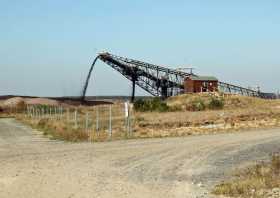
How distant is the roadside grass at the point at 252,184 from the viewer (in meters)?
13.0

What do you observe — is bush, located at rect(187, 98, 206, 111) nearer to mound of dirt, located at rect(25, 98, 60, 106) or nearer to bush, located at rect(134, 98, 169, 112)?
bush, located at rect(134, 98, 169, 112)

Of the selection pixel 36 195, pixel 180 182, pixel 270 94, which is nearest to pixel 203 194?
pixel 180 182

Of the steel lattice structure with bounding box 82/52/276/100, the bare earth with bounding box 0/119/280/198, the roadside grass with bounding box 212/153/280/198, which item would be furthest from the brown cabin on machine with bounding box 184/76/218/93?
the roadside grass with bounding box 212/153/280/198

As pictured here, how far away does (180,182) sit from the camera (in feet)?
49.7

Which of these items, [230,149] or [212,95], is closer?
Result: [230,149]

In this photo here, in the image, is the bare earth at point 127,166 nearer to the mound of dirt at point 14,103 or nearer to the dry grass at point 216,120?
the dry grass at point 216,120

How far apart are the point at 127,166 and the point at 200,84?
5957 cm

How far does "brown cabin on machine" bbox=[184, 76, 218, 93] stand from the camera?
76.5 metres

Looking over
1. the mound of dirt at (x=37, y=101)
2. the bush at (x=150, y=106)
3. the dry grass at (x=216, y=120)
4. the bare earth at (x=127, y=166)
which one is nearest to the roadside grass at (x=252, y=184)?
the bare earth at (x=127, y=166)

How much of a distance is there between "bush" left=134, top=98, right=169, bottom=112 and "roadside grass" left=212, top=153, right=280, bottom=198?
4760 centimetres

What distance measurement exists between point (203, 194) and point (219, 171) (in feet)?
14.0

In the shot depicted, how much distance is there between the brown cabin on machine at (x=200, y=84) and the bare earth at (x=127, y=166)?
157 feet

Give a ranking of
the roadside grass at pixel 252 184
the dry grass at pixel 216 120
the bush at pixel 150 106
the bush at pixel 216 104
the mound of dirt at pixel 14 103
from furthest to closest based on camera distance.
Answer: the mound of dirt at pixel 14 103 < the bush at pixel 216 104 < the bush at pixel 150 106 < the dry grass at pixel 216 120 < the roadside grass at pixel 252 184

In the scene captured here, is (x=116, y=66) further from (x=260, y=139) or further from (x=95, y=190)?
(x=95, y=190)
